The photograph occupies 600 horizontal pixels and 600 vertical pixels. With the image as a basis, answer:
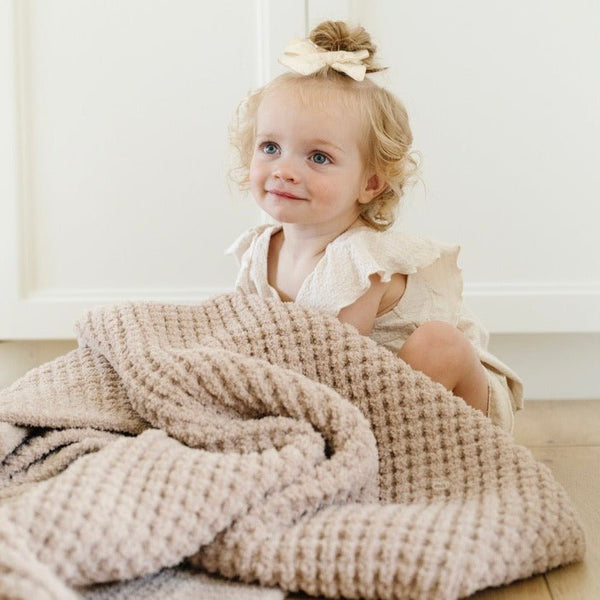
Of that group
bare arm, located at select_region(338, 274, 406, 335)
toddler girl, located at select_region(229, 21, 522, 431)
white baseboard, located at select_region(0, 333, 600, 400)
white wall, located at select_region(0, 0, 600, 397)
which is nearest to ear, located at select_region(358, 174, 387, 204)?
toddler girl, located at select_region(229, 21, 522, 431)

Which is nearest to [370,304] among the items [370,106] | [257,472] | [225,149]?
[370,106]

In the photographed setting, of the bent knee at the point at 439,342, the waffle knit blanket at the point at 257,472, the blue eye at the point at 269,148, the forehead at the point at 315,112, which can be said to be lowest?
the waffle knit blanket at the point at 257,472

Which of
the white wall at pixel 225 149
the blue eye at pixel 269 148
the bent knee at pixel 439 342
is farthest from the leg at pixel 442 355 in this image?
the white wall at pixel 225 149

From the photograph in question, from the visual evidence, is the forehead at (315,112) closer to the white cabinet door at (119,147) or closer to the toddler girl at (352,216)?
the toddler girl at (352,216)

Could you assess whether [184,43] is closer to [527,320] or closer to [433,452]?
[527,320]

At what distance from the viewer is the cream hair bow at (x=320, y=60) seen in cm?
121

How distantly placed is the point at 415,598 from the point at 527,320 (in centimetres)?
85

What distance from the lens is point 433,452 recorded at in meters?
1.03

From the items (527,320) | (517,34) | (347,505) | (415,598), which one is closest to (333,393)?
(347,505)

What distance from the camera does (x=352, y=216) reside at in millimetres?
1290

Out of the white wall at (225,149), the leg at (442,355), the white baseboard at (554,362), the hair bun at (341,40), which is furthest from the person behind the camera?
the white baseboard at (554,362)

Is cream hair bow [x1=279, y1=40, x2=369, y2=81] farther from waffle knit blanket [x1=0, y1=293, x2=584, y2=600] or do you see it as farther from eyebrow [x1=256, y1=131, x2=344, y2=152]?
waffle knit blanket [x1=0, y1=293, x2=584, y2=600]

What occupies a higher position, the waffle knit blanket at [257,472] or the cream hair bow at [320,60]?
the cream hair bow at [320,60]

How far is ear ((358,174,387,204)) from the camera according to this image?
1.27 m
